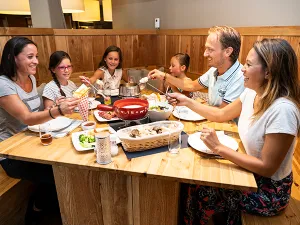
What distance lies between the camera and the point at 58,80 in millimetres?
2105

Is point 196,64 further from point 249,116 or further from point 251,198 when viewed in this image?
point 251,198

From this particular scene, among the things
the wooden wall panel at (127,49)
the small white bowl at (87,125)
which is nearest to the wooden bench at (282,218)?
the small white bowl at (87,125)

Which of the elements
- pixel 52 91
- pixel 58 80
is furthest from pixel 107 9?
pixel 52 91

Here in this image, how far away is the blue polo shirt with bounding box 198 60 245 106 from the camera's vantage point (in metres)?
1.72

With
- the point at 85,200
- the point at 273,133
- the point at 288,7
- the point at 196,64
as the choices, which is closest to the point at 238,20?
the point at 288,7

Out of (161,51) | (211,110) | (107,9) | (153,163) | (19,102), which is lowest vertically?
(153,163)

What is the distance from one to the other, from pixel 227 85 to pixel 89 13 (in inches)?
162

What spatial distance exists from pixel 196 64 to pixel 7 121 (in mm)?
2659

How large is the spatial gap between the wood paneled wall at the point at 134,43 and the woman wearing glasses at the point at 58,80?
0.84 meters

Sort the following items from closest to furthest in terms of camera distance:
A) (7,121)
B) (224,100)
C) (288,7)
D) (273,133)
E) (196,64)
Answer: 1. (273,133)
2. (7,121)
3. (224,100)
4. (288,7)
5. (196,64)

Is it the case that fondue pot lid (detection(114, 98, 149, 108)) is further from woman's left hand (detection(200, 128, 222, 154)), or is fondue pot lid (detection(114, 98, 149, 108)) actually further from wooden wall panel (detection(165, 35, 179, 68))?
wooden wall panel (detection(165, 35, 179, 68))

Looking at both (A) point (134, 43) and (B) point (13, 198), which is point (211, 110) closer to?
(B) point (13, 198)

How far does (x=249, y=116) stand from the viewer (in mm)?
1245

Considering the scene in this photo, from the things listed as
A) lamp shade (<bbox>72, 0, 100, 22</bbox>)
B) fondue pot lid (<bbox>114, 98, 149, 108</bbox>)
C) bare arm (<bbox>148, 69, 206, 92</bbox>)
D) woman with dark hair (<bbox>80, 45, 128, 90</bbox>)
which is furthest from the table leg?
lamp shade (<bbox>72, 0, 100, 22</bbox>)
